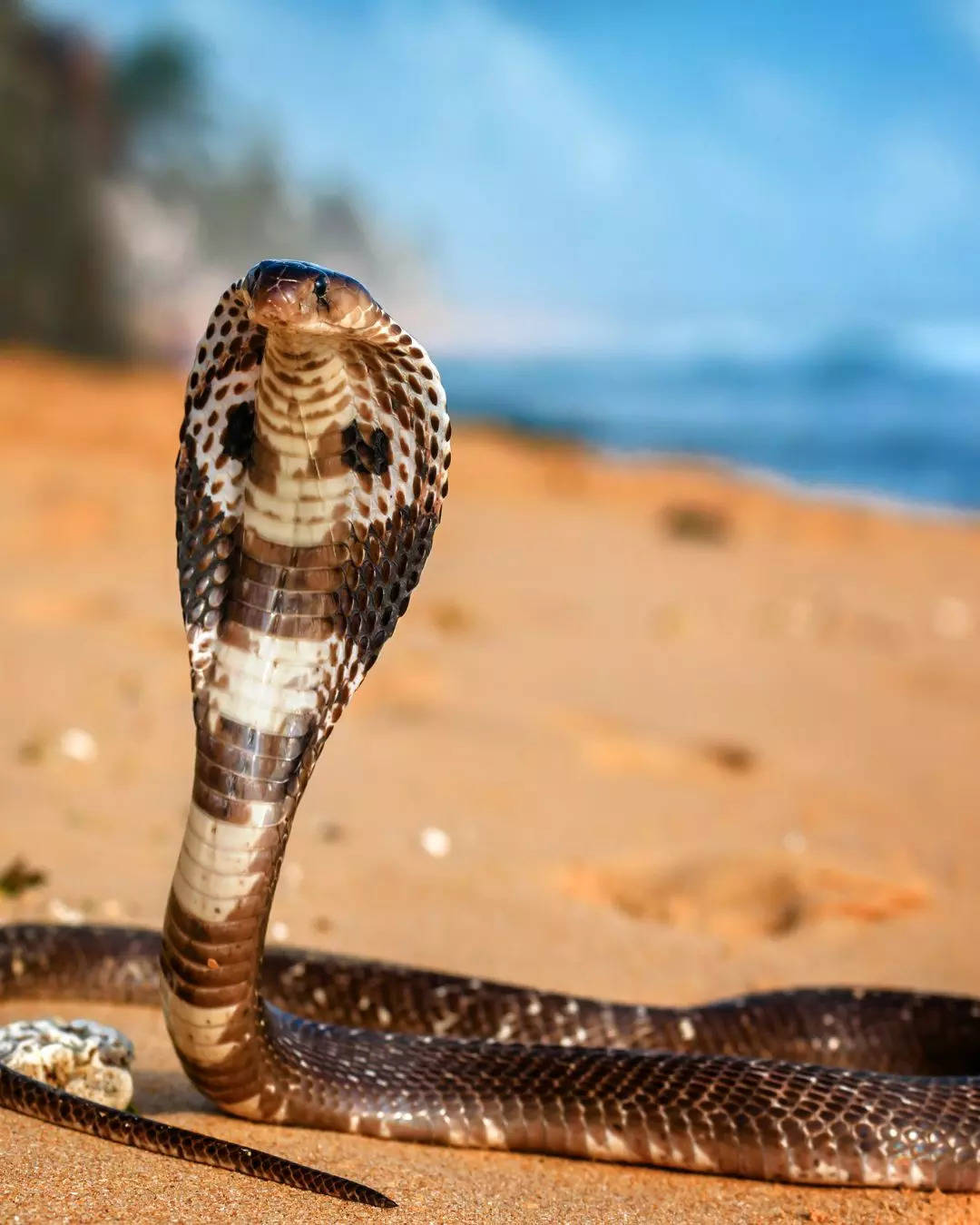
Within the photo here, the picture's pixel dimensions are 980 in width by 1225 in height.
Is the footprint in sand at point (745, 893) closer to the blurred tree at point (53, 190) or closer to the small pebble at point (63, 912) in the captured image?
the small pebble at point (63, 912)

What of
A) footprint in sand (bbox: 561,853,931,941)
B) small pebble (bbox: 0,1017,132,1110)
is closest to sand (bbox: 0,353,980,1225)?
footprint in sand (bbox: 561,853,931,941)

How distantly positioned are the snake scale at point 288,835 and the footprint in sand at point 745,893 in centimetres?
202

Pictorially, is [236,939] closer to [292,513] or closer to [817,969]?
[292,513]

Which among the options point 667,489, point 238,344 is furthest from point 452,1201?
point 667,489

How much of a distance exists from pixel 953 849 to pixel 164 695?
133 inches

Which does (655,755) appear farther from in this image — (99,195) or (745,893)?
(99,195)

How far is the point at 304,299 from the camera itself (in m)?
2.39

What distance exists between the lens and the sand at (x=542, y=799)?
3.08 metres

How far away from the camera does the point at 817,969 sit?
485 cm

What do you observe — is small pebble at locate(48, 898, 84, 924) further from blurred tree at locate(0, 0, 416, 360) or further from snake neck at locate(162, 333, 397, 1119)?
blurred tree at locate(0, 0, 416, 360)

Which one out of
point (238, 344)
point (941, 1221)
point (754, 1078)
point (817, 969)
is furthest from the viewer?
point (817, 969)

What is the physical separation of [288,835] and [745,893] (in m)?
2.98

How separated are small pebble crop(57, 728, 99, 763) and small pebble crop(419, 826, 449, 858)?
141 cm

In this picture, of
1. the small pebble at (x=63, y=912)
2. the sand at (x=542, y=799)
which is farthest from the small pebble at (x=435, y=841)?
the small pebble at (x=63, y=912)
